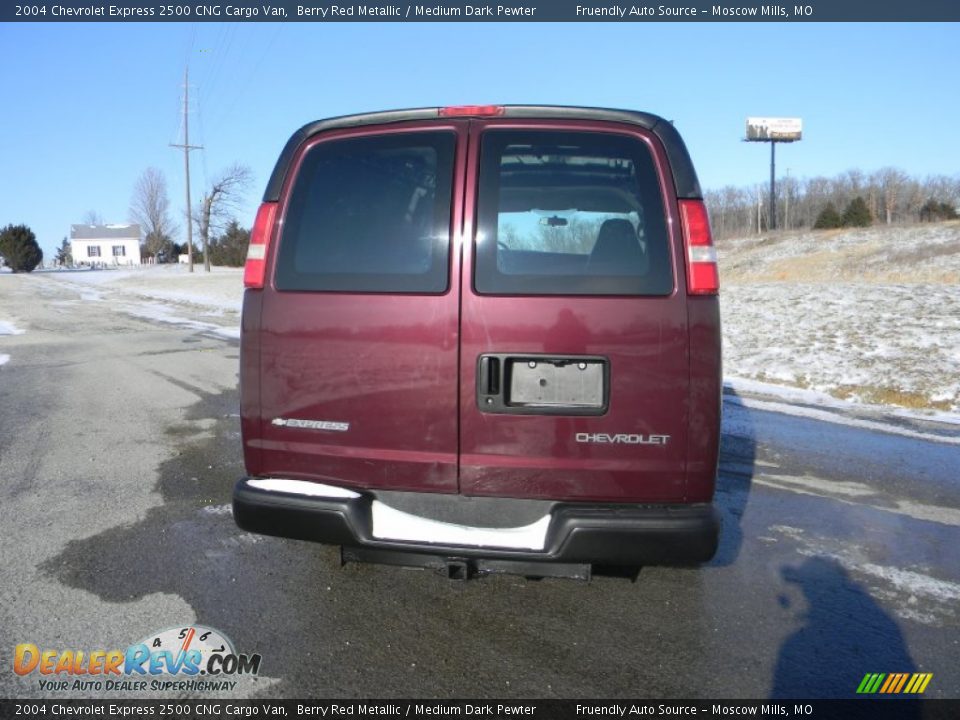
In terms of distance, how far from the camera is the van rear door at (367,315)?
2.77 meters

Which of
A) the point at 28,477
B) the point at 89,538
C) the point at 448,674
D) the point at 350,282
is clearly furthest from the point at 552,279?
the point at 28,477

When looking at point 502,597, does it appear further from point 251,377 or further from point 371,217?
point 371,217

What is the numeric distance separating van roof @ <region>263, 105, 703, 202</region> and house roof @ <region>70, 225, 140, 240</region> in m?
111

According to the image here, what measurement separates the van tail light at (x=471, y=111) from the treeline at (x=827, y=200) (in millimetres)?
67705

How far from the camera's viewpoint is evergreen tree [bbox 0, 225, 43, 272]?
5459cm

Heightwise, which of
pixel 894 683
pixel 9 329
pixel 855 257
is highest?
pixel 855 257

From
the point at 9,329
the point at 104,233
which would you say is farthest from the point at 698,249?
the point at 104,233

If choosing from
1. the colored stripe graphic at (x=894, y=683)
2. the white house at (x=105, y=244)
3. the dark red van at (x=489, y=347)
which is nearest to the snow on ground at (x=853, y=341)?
the colored stripe graphic at (x=894, y=683)

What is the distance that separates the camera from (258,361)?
9.64 ft

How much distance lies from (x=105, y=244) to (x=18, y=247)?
5204 centimetres

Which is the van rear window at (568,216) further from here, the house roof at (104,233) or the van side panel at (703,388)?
the house roof at (104,233)

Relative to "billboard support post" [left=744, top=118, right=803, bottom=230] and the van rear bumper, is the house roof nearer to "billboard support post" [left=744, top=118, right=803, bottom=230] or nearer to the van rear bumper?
"billboard support post" [left=744, top=118, right=803, bottom=230]

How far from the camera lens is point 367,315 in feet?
9.20

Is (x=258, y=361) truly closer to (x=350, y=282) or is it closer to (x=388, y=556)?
(x=350, y=282)
